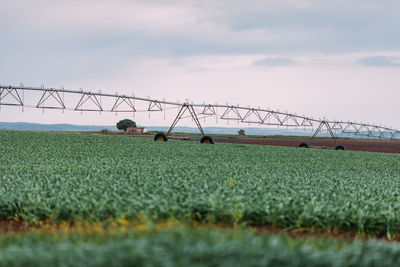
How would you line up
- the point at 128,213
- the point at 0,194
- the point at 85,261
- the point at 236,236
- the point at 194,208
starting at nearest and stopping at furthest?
the point at 85,261 < the point at 236,236 < the point at 128,213 < the point at 194,208 < the point at 0,194

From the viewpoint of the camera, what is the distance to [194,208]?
7.55 meters

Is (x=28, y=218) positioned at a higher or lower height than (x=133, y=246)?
lower

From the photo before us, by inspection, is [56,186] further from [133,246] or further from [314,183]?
[314,183]

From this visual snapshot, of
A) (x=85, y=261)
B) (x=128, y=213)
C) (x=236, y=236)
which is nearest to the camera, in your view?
(x=85, y=261)

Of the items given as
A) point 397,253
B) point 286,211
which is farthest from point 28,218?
point 397,253

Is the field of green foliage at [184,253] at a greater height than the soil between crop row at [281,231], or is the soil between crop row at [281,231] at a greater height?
the field of green foliage at [184,253]

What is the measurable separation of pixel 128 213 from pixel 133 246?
2945 millimetres

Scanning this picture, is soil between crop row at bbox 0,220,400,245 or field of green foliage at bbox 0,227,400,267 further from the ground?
field of green foliage at bbox 0,227,400,267

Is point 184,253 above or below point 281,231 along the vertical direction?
above

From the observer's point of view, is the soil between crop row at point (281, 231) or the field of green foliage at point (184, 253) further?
the soil between crop row at point (281, 231)

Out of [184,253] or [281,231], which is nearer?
[184,253]

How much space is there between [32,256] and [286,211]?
523cm

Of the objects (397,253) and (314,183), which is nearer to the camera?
(397,253)

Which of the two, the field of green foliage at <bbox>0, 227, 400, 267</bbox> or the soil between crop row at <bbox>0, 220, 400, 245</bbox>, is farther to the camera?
the soil between crop row at <bbox>0, 220, 400, 245</bbox>
